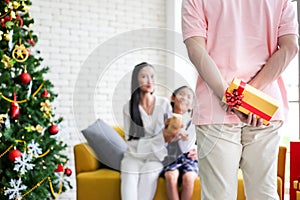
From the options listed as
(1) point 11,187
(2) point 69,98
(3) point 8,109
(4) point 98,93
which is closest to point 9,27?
(3) point 8,109

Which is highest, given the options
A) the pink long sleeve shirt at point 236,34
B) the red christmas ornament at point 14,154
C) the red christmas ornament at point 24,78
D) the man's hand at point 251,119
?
the pink long sleeve shirt at point 236,34

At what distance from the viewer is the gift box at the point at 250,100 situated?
52.6 inches

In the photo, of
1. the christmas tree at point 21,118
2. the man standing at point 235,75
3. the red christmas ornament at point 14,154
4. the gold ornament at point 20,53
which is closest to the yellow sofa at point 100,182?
the christmas tree at point 21,118

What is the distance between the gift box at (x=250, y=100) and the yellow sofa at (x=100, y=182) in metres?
1.87

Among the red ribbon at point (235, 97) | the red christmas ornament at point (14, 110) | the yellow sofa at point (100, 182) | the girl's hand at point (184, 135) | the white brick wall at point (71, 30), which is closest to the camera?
the red ribbon at point (235, 97)

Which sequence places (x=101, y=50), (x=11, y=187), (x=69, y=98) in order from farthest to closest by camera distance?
(x=69, y=98), (x=11, y=187), (x=101, y=50)

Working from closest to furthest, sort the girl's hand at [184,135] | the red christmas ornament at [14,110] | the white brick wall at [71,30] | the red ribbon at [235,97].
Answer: the red ribbon at [235,97]
the girl's hand at [184,135]
the red christmas ornament at [14,110]
the white brick wall at [71,30]

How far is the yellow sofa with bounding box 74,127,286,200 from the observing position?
3.16m

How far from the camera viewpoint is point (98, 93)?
1488mm

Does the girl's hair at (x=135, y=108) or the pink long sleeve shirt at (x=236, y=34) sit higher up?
the pink long sleeve shirt at (x=236, y=34)

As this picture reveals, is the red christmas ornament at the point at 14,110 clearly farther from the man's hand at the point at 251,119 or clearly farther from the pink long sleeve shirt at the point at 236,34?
the man's hand at the point at 251,119

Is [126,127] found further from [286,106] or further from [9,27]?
[9,27]

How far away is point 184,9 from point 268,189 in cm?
58

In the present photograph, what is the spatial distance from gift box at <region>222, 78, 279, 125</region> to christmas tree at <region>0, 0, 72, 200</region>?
2172 millimetres
